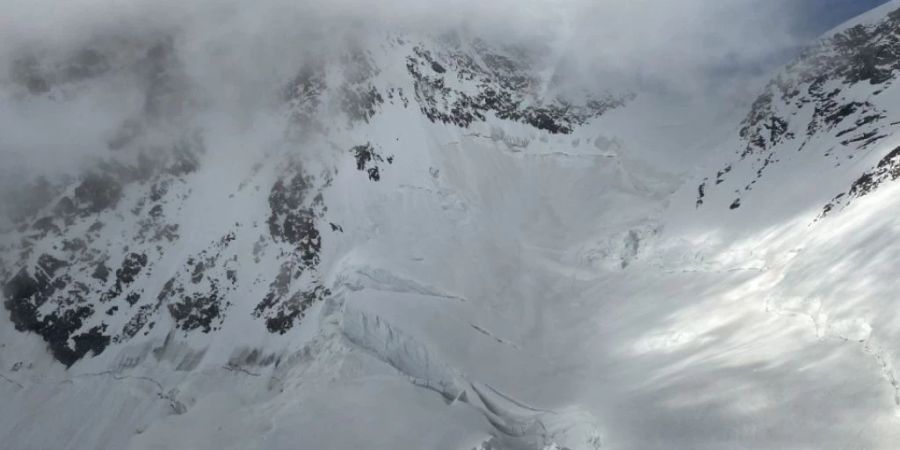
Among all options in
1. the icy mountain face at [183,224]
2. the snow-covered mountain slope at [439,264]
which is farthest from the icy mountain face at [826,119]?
the icy mountain face at [183,224]

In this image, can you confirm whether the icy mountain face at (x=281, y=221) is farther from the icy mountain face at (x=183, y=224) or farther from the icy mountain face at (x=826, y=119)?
the icy mountain face at (x=826, y=119)

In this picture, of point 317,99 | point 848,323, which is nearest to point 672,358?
point 848,323

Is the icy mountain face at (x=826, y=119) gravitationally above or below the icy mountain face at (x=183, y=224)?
above

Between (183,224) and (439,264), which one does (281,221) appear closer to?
(183,224)

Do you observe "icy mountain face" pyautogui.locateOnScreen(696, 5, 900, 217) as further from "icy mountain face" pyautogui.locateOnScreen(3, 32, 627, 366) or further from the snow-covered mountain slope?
"icy mountain face" pyautogui.locateOnScreen(3, 32, 627, 366)

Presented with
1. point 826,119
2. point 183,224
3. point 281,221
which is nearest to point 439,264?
point 281,221

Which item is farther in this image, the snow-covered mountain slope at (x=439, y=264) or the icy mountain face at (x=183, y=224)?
the icy mountain face at (x=183, y=224)

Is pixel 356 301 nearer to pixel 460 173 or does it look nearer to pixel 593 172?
pixel 460 173

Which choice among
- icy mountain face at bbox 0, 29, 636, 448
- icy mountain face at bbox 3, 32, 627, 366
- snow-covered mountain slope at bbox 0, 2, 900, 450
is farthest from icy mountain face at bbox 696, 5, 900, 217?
icy mountain face at bbox 3, 32, 627, 366

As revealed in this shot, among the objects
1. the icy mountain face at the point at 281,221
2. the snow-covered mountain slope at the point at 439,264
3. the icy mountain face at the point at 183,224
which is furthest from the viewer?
the icy mountain face at the point at 183,224
